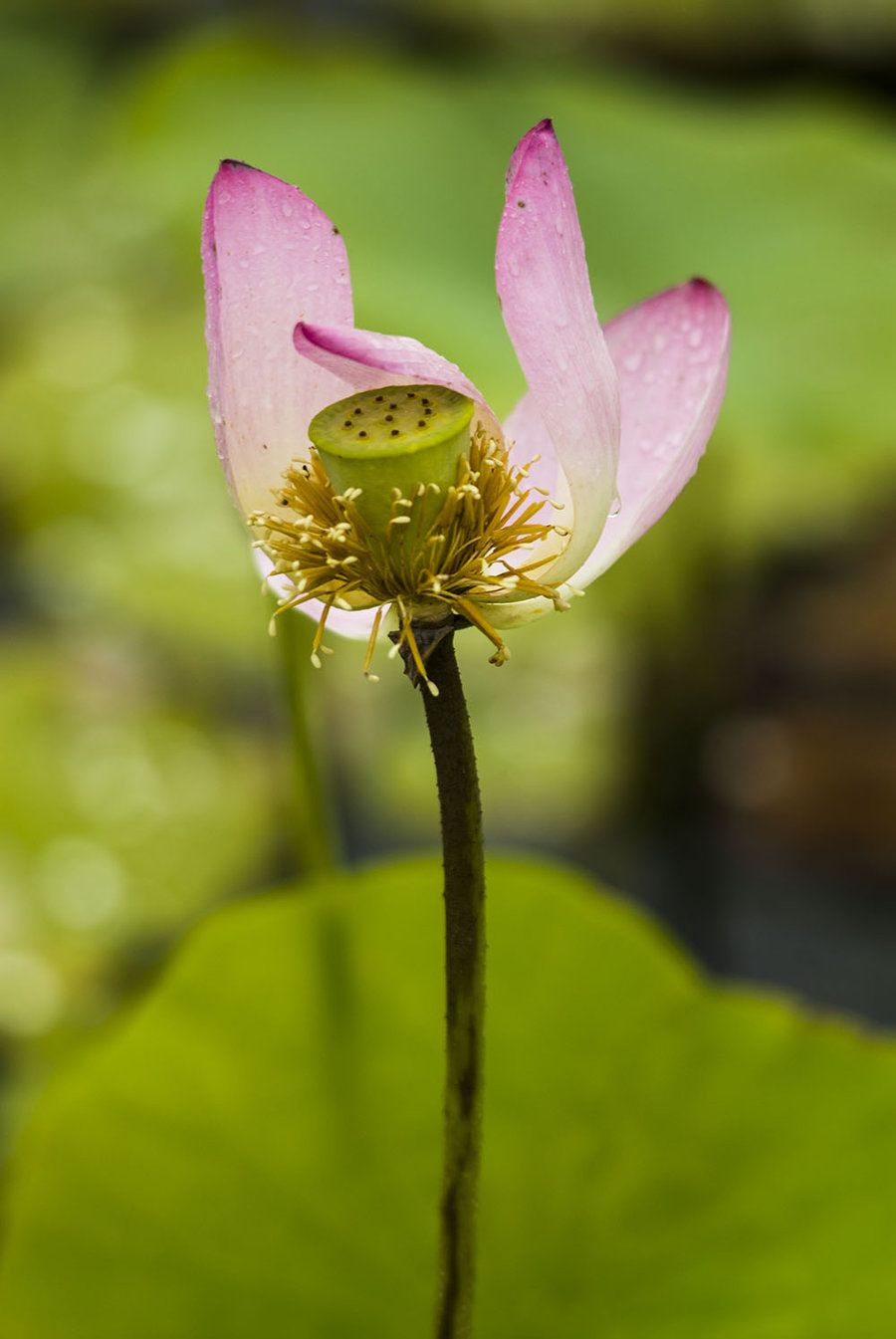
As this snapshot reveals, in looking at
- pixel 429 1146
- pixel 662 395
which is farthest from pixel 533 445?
pixel 429 1146

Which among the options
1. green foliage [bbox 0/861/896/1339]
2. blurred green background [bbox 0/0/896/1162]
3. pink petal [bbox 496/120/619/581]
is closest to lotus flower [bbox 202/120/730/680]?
pink petal [bbox 496/120/619/581]

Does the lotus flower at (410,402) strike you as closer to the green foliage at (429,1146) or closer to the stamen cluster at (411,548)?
the stamen cluster at (411,548)

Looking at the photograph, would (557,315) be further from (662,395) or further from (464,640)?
(464,640)

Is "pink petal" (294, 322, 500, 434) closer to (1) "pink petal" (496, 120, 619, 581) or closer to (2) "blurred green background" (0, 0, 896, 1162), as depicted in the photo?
(1) "pink petal" (496, 120, 619, 581)

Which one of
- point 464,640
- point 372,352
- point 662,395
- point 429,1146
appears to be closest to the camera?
point 372,352

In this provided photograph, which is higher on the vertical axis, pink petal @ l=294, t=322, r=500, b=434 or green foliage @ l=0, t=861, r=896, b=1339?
pink petal @ l=294, t=322, r=500, b=434

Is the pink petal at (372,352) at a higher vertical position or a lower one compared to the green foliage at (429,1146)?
higher

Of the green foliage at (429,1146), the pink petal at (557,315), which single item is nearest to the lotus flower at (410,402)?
the pink petal at (557,315)
